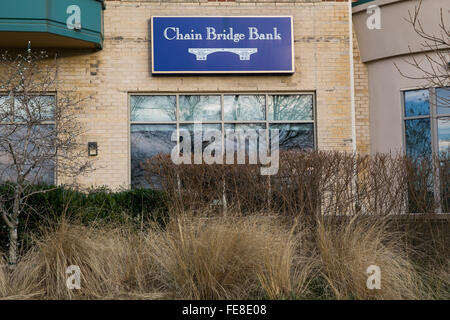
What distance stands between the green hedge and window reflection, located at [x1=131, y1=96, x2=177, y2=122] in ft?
10.7

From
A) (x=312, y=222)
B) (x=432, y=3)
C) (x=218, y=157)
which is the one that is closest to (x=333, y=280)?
(x=312, y=222)

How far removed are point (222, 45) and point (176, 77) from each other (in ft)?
3.74

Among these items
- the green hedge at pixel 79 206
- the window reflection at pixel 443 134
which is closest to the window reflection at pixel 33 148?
the green hedge at pixel 79 206

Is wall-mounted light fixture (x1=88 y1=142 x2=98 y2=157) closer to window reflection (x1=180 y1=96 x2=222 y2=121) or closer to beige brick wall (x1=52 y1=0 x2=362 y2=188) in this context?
beige brick wall (x1=52 y1=0 x2=362 y2=188)

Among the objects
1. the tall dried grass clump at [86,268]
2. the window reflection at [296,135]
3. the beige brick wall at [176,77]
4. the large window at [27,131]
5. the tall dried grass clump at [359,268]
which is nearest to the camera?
the tall dried grass clump at [359,268]

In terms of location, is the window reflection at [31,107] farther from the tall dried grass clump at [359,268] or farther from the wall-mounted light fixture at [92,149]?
the tall dried grass clump at [359,268]

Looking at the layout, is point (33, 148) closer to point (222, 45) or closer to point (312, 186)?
point (312, 186)

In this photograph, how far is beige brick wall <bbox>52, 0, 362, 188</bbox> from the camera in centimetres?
1082

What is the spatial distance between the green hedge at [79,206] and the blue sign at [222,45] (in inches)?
146

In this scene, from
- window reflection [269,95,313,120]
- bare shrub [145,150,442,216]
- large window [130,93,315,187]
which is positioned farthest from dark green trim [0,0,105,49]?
window reflection [269,95,313,120]

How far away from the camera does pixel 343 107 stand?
11172mm

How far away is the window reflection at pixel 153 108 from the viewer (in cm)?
1102
